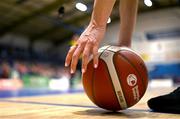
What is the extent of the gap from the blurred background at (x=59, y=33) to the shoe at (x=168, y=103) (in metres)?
10.9

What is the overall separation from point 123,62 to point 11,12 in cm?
1400

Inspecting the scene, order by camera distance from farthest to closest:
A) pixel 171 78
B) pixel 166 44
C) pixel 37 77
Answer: pixel 166 44 < pixel 171 78 < pixel 37 77

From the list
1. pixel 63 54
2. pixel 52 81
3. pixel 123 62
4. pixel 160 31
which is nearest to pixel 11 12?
pixel 52 81

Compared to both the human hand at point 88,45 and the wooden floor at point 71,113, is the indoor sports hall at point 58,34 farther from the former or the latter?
the human hand at point 88,45

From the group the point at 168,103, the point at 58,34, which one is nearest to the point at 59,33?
the point at 58,34

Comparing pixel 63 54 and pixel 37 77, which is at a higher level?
pixel 63 54

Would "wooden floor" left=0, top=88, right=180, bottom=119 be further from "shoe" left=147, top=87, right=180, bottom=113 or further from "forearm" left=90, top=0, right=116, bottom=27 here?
"forearm" left=90, top=0, right=116, bottom=27

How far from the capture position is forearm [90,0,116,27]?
57.7 inches

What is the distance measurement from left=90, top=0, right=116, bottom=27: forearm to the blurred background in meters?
11.1

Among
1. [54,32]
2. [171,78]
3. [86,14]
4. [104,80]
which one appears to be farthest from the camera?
[54,32]

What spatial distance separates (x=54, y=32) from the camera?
1925cm

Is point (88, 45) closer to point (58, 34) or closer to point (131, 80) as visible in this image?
point (131, 80)

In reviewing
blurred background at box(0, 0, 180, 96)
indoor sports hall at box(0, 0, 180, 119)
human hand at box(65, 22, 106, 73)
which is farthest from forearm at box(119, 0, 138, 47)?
blurred background at box(0, 0, 180, 96)

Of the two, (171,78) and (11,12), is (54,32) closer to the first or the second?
(11,12)
